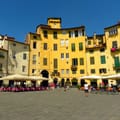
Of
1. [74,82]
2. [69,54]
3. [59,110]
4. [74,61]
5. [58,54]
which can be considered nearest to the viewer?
[59,110]

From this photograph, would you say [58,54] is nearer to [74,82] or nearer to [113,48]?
[74,82]

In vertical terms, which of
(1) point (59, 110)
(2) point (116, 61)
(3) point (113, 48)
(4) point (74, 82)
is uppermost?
(3) point (113, 48)

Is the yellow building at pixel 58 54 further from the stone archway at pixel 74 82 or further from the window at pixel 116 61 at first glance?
the window at pixel 116 61

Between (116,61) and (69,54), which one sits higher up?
(69,54)

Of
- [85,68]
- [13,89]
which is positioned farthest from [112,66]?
[13,89]

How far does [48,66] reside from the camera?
57.0 metres

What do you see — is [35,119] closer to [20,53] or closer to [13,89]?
[13,89]

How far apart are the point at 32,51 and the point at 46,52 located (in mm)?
3882

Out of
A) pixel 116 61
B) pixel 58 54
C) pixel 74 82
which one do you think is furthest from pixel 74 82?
pixel 116 61

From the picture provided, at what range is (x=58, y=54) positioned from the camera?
190 ft

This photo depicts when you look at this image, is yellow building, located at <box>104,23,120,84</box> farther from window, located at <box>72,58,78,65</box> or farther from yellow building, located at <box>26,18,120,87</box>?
window, located at <box>72,58,78,65</box>

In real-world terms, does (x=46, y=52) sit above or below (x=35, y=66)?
above

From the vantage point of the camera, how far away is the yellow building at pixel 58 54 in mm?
56344

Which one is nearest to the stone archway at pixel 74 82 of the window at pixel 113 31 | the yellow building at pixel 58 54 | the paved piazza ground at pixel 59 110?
the yellow building at pixel 58 54
